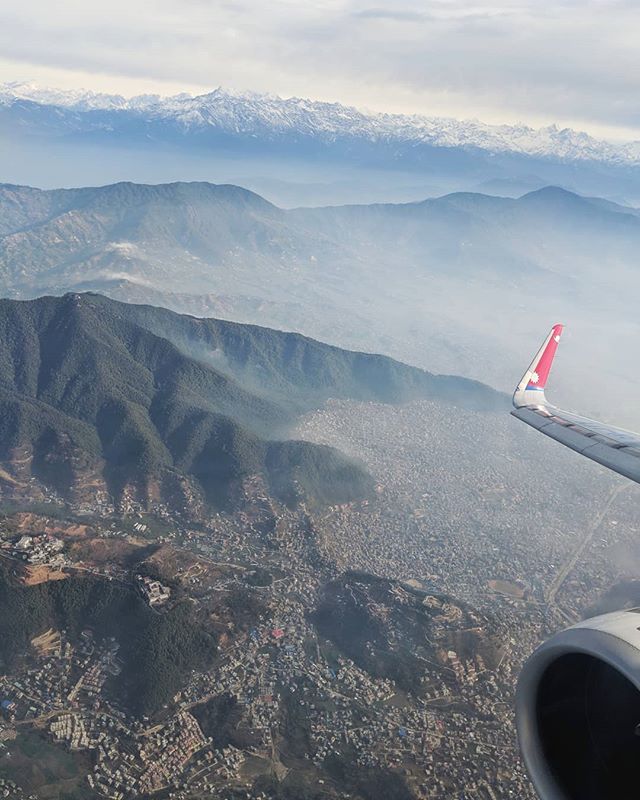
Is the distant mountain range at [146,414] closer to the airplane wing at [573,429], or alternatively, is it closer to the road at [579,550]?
the road at [579,550]

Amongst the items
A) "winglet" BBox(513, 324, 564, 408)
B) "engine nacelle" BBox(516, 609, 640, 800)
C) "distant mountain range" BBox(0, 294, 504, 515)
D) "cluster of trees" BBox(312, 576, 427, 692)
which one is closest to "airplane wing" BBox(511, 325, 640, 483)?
"winglet" BBox(513, 324, 564, 408)

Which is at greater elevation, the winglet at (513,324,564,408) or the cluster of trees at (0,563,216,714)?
the winglet at (513,324,564,408)

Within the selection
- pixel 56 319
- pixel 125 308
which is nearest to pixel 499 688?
pixel 56 319

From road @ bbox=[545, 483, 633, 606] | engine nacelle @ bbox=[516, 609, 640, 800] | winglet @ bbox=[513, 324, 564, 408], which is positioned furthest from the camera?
road @ bbox=[545, 483, 633, 606]

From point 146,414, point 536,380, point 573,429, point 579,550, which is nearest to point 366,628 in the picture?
point 536,380

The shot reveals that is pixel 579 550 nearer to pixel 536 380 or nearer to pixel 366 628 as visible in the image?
pixel 366 628

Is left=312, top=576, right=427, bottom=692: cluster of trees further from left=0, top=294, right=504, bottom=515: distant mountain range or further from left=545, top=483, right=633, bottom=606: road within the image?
left=0, top=294, right=504, bottom=515: distant mountain range
